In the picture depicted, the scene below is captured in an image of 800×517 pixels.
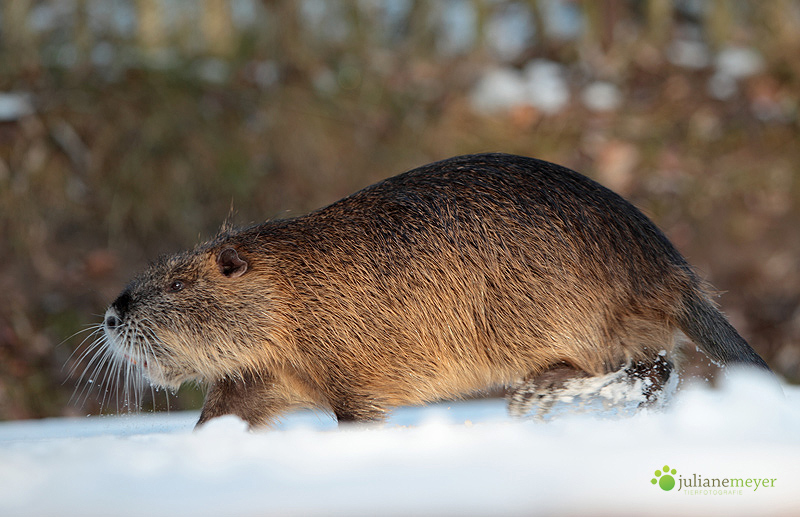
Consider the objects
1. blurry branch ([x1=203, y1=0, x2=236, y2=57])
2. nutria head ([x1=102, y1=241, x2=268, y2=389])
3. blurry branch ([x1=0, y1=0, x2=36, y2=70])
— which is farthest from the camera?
blurry branch ([x1=203, y1=0, x2=236, y2=57])

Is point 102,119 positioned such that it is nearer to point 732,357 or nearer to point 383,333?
point 383,333

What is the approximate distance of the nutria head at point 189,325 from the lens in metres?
2.66

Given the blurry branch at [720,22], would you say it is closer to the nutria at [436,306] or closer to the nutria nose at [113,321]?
the nutria at [436,306]

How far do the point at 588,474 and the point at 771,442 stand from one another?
18.6 inches

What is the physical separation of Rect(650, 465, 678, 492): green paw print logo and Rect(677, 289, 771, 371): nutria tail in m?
0.90

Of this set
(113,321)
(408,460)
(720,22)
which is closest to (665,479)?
(408,460)

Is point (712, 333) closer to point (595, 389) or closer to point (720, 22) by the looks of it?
point (595, 389)

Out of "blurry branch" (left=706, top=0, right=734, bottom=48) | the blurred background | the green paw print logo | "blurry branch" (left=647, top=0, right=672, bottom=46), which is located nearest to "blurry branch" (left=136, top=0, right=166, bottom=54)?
the blurred background

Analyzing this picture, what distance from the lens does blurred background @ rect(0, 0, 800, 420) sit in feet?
20.3

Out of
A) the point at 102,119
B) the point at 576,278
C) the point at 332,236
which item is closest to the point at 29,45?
the point at 102,119

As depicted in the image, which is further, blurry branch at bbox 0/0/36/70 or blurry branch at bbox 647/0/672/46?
blurry branch at bbox 647/0/672/46

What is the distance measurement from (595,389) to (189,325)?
49.2 inches

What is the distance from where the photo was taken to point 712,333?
2.55 meters

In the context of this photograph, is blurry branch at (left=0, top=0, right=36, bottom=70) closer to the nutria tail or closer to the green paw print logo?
the nutria tail
